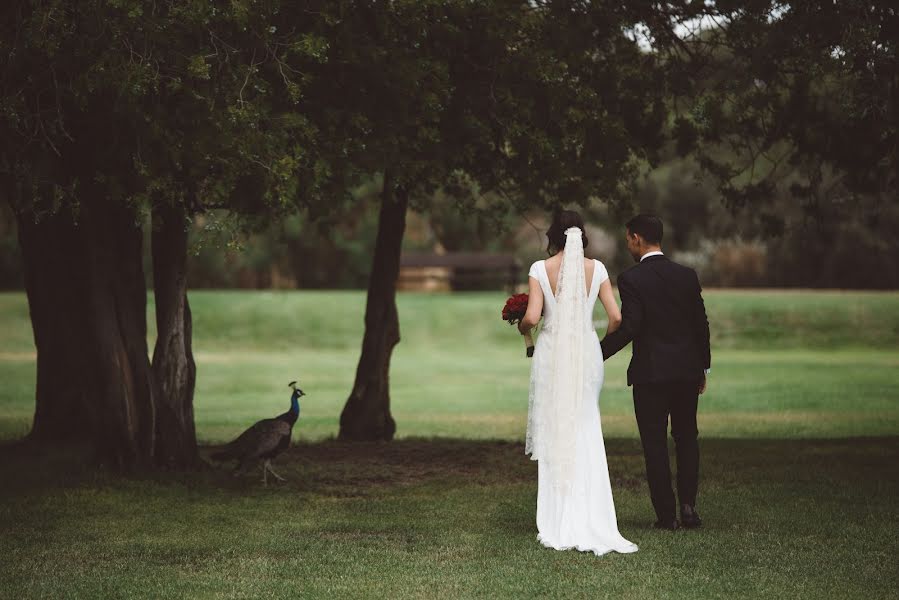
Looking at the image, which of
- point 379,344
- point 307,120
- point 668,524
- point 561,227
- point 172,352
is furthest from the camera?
point 379,344

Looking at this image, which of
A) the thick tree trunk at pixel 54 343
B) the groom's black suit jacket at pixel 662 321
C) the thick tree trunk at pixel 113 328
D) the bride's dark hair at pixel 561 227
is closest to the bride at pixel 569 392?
the bride's dark hair at pixel 561 227

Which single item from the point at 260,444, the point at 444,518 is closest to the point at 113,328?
the point at 260,444

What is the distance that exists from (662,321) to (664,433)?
85 cm

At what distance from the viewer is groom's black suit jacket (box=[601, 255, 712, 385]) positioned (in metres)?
9.00

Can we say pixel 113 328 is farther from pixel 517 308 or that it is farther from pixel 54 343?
pixel 517 308

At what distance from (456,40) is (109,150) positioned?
12.2 ft

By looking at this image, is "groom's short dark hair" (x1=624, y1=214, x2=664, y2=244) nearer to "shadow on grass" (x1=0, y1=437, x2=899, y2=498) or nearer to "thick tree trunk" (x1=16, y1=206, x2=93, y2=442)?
"shadow on grass" (x1=0, y1=437, x2=899, y2=498)

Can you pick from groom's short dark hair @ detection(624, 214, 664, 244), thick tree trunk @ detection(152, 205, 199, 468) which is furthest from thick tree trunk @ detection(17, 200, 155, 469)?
groom's short dark hair @ detection(624, 214, 664, 244)

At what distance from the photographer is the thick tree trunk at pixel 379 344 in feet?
56.4

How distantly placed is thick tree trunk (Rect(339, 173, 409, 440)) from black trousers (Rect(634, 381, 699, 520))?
834 centimetres

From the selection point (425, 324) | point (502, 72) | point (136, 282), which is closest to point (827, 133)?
point (502, 72)

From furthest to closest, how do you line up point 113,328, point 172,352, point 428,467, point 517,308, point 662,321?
point 428,467, point 172,352, point 113,328, point 517,308, point 662,321

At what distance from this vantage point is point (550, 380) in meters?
8.98

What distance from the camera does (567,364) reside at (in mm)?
8883
